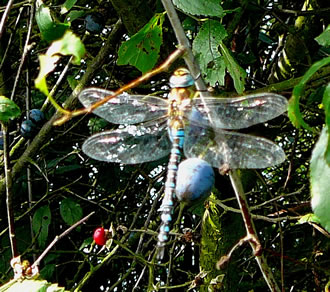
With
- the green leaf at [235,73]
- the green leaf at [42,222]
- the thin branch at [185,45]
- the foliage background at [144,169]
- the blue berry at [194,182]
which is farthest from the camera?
the green leaf at [42,222]

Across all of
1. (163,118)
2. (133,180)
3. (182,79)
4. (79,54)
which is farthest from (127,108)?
(133,180)

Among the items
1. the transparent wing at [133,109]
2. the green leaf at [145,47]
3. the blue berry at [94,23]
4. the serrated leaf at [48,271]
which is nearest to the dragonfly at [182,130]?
the transparent wing at [133,109]

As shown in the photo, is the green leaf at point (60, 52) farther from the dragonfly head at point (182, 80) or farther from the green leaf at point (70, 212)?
the green leaf at point (70, 212)

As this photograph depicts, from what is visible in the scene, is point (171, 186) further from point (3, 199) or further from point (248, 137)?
point (3, 199)

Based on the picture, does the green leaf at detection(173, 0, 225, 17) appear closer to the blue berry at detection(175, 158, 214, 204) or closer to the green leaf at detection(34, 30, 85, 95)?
the blue berry at detection(175, 158, 214, 204)

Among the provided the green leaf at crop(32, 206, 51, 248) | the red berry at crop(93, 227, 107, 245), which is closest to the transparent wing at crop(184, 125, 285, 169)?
the red berry at crop(93, 227, 107, 245)
